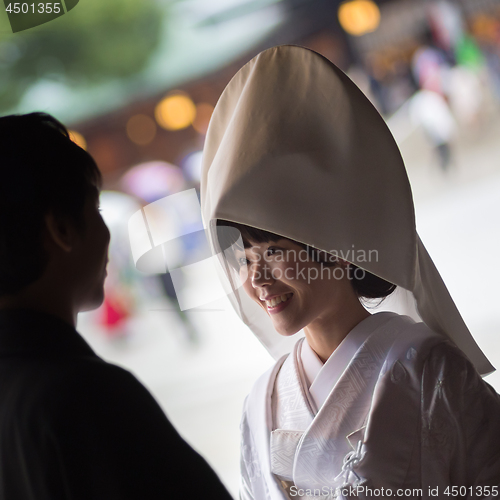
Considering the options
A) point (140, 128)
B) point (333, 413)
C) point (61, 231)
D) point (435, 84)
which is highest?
point (140, 128)

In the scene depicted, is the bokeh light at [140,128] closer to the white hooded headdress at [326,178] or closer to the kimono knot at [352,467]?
the white hooded headdress at [326,178]

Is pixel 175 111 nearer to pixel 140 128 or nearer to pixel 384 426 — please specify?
pixel 140 128

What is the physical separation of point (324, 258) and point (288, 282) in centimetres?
8

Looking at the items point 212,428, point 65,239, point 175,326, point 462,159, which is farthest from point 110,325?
point 65,239

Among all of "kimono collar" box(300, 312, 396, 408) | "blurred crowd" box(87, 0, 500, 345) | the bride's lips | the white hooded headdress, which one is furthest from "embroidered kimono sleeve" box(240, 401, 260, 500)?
"blurred crowd" box(87, 0, 500, 345)

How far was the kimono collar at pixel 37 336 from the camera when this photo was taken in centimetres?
57

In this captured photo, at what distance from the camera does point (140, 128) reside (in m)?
6.55

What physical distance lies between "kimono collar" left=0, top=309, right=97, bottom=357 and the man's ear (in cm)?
8

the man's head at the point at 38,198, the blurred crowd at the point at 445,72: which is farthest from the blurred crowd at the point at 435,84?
the man's head at the point at 38,198

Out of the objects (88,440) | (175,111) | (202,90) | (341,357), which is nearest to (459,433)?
(341,357)

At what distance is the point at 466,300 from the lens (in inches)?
134

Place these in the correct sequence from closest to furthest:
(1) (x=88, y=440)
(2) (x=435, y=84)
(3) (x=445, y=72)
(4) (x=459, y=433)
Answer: (1) (x=88, y=440) < (4) (x=459, y=433) < (2) (x=435, y=84) < (3) (x=445, y=72)

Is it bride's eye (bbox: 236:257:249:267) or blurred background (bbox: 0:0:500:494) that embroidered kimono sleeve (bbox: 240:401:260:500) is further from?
blurred background (bbox: 0:0:500:494)

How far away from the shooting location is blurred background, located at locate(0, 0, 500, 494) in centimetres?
533
